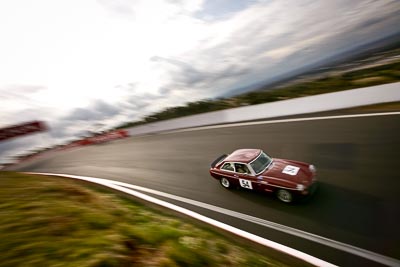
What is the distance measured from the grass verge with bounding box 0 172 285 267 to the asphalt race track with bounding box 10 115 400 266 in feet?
4.16

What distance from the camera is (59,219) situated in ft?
18.4

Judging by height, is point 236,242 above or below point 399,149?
below

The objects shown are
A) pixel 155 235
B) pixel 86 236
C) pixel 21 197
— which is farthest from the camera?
pixel 21 197

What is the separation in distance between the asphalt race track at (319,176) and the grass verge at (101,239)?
4.16ft

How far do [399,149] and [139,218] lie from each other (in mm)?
8351

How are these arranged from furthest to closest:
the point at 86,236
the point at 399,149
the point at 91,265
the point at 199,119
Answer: the point at 199,119 → the point at 399,149 → the point at 86,236 → the point at 91,265

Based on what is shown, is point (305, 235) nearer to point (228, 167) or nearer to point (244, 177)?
point (244, 177)

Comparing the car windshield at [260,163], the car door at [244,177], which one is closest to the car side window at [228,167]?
the car door at [244,177]

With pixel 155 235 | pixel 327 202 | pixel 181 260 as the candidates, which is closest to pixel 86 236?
pixel 155 235

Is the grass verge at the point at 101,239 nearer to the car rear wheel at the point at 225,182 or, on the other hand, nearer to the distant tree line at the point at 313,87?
the car rear wheel at the point at 225,182

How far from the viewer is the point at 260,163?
751cm

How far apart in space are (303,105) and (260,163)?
22.6 ft

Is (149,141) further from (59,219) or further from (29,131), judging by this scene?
(29,131)

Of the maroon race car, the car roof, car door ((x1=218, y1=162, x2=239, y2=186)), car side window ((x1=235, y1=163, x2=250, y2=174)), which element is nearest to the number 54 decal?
the maroon race car
